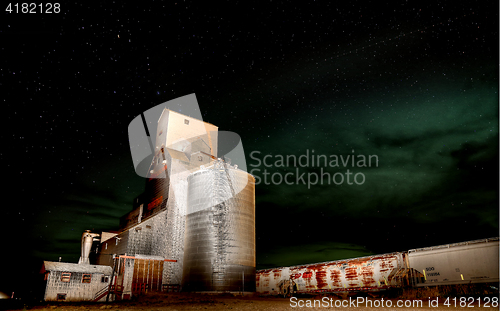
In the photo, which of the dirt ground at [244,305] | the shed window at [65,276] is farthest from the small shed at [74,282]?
the dirt ground at [244,305]

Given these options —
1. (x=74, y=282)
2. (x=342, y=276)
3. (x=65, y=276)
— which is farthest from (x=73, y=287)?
(x=342, y=276)

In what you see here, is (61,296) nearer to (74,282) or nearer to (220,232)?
(74,282)

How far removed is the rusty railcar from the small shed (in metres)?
13.1

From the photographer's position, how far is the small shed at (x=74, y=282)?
2080cm

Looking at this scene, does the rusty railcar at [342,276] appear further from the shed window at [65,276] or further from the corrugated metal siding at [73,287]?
the shed window at [65,276]

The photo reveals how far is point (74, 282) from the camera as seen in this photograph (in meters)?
21.6

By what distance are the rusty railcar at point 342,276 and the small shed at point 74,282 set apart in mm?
13054

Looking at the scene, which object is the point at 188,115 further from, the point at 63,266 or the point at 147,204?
the point at 63,266

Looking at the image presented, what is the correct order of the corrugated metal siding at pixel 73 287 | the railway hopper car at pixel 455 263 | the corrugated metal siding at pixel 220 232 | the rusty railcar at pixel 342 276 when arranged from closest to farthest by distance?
1. the railway hopper car at pixel 455 263
2. the rusty railcar at pixel 342 276
3. the corrugated metal siding at pixel 73 287
4. the corrugated metal siding at pixel 220 232

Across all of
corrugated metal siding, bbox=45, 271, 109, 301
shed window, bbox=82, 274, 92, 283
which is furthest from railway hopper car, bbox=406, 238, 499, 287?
shed window, bbox=82, 274, 92, 283

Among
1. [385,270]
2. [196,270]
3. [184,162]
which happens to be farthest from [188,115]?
[385,270]

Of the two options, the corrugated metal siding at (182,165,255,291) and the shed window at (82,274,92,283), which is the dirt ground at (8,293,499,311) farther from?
the shed window at (82,274,92,283)

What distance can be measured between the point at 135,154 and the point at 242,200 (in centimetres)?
2048

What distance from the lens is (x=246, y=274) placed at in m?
23.0
